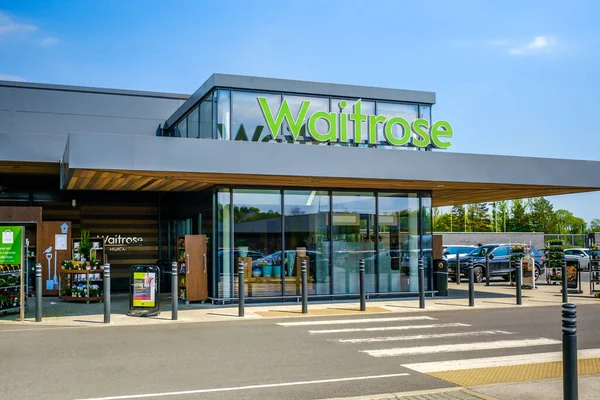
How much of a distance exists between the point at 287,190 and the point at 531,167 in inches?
266

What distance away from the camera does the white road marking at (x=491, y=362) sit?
9.45 m

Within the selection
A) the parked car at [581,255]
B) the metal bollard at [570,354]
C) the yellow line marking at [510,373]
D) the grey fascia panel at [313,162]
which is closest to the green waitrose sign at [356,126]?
the grey fascia panel at [313,162]

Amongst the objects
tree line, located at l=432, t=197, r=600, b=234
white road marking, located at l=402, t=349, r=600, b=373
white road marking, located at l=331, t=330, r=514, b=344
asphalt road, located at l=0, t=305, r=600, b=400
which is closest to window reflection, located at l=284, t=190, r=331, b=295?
asphalt road, located at l=0, t=305, r=600, b=400

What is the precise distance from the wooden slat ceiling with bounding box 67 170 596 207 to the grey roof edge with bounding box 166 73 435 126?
2.41 m

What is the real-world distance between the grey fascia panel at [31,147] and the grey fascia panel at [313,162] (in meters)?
5.16

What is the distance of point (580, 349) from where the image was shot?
1098 cm

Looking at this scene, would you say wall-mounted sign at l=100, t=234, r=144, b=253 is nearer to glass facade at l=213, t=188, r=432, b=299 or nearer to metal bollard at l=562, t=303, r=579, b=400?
glass facade at l=213, t=188, r=432, b=299

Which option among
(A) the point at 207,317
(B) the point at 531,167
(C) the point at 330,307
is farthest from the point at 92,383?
(B) the point at 531,167

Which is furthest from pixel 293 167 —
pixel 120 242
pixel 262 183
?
pixel 120 242

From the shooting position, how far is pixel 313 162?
16.1 metres

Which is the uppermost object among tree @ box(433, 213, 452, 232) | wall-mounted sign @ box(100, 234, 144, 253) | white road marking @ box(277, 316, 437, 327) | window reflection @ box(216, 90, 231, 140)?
window reflection @ box(216, 90, 231, 140)

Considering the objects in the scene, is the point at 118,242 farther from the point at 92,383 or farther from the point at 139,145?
the point at 92,383

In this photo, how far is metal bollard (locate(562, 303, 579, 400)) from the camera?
6453mm

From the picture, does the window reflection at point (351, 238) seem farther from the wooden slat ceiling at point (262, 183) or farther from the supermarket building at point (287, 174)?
the wooden slat ceiling at point (262, 183)
